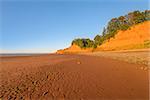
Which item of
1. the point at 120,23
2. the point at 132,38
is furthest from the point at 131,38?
the point at 120,23

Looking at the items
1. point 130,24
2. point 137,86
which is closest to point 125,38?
point 130,24

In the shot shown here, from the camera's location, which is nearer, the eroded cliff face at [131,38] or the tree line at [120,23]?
the eroded cliff face at [131,38]

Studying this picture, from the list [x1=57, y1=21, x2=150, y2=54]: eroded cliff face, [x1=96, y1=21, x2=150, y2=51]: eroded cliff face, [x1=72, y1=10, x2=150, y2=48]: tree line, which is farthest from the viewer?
[x1=72, y1=10, x2=150, y2=48]: tree line

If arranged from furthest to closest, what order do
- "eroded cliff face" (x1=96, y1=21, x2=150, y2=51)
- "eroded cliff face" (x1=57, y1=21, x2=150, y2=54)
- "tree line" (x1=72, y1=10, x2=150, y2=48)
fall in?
"tree line" (x1=72, y1=10, x2=150, y2=48) < "eroded cliff face" (x1=96, y1=21, x2=150, y2=51) < "eroded cliff face" (x1=57, y1=21, x2=150, y2=54)

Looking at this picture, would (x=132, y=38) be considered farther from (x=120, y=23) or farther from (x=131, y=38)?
(x=120, y=23)

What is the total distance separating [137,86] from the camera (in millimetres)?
9250

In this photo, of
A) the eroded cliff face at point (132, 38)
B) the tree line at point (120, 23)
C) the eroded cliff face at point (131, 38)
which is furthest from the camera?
the tree line at point (120, 23)

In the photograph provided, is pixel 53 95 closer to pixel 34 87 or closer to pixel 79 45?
pixel 34 87

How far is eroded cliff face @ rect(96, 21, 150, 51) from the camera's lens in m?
66.9

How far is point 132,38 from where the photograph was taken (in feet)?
237

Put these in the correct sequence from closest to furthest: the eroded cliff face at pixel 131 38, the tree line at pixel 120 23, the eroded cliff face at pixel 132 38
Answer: the eroded cliff face at pixel 131 38 < the eroded cliff face at pixel 132 38 < the tree line at pixel 120 23

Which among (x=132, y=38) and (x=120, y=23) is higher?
(x=120, y=23)

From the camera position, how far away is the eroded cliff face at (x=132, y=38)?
66.9m

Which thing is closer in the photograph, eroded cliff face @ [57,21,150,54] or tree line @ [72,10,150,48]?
eroded cliff face @ [57,21,150,54]
